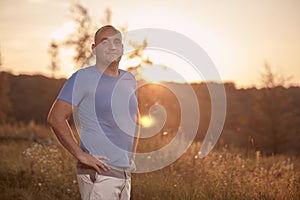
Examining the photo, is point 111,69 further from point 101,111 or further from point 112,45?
point 101,111

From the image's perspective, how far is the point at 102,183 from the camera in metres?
3.43

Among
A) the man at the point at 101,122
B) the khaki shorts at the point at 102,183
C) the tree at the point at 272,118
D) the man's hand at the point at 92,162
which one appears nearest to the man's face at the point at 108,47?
the man at the point at 101,122

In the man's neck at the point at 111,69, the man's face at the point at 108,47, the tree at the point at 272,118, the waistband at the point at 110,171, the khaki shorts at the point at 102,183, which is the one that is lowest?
the tree at the point at 272,118

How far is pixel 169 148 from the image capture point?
10344 millimetres

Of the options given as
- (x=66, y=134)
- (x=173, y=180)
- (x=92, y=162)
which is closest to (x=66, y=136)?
(x=66, y=134)

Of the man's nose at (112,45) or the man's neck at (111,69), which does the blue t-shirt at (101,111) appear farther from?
the man's nose at (112,45)

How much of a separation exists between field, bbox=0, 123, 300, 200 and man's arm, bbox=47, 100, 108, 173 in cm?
329

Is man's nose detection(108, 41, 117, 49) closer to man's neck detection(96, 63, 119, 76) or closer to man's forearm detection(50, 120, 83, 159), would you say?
man's neck detection(96, 63, 119, 76)

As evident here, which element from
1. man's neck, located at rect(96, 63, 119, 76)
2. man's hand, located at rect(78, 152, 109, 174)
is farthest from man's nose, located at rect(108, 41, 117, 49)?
man's hand, located at rect(78, 152, 109, 174)

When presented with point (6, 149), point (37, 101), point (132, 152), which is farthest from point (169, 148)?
point (37, 101)

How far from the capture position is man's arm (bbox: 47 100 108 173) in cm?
335

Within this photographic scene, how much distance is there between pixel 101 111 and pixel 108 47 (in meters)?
0.51

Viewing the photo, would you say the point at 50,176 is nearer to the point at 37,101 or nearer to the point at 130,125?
the point at 130,125

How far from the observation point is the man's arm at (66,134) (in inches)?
132
